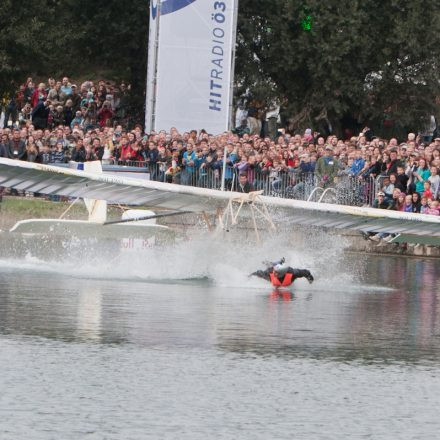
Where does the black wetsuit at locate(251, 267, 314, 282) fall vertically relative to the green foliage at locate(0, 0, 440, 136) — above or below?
below

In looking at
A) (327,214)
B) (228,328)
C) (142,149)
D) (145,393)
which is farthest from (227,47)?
(145,393)

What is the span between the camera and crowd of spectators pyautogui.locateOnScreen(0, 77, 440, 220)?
30500 millimetres

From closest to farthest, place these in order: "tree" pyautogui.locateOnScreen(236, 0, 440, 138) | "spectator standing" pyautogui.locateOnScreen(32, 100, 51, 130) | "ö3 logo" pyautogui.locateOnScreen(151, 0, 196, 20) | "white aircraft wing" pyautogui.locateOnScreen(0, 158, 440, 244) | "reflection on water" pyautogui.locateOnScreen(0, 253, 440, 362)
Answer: "reflection on water" pyautogui.locateOnScreen(0, 253, 440, 362) < "white aircraft wing" pyautogui.locateOnScreen(0, 158, 440, 244) < "ö3 logo" pyautogui.locateOnScreen(151, 0, 196, 20) < "spectator standing" pyautogui.locateOnScreen(32, 100, 51, 130) < "tree" pyautogui.locateOnScreen(236, 0, 440, 138)

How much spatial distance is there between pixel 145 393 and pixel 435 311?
27.1 ft

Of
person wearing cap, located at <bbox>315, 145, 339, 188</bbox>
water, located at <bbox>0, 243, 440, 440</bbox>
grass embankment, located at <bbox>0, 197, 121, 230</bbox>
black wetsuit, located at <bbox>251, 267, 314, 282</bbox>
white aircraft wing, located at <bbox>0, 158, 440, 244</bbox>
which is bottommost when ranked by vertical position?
water, located at <bbox>0, 243, 440, 440</bbox>

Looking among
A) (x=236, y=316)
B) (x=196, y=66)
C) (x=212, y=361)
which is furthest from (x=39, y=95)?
(x=212, y=361)

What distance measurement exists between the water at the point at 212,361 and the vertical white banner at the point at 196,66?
13521 millimetres

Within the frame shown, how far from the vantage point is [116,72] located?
167 feet

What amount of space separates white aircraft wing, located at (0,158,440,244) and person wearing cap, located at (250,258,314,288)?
65.1 inches

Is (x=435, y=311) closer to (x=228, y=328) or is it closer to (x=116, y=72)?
(x=228, y=328)

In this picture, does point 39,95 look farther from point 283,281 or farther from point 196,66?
point 283,281

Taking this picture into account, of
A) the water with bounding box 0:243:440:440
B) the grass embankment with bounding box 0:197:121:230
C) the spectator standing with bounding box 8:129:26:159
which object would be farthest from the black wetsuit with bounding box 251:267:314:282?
the spectator standing with bounding box 8:129:26:159

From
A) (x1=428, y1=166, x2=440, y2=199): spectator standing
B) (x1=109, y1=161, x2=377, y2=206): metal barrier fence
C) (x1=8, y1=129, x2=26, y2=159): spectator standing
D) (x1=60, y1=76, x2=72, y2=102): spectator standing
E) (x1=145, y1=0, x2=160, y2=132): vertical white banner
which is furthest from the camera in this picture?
(x1=60, y1=76, x2=72, y2=102): spectator standing

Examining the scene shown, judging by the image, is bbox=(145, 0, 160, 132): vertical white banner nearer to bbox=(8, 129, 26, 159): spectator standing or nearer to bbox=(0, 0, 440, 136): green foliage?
bbox=(8, 129, 26, 159): spectator standing
